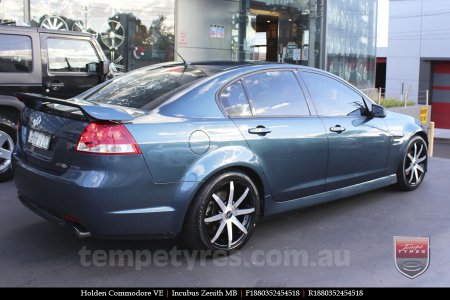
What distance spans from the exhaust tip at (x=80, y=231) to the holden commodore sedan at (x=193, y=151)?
0.04 feet

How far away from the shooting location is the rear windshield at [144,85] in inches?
162

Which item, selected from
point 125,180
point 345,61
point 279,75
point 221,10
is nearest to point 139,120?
point 125,180

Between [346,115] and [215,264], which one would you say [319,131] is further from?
[215,264]

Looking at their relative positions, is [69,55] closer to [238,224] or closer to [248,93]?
[248,93]

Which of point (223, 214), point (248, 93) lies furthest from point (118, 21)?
point (223, 214)

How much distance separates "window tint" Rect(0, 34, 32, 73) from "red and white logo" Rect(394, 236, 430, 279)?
16.3 feet

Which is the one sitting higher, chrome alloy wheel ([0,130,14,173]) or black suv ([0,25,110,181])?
black suv ([0,25,110,181])

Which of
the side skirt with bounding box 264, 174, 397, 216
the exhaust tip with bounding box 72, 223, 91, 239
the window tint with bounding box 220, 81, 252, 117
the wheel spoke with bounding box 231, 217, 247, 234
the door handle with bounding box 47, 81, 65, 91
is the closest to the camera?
the exhaust tip with bounding box 72, 223, 91, 239

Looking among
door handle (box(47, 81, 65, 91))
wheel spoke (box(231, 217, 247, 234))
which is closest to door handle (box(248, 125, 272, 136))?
wheel spoke (box(231, 217, 247, 234))

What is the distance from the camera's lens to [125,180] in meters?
3.48

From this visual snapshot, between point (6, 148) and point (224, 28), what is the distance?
9.40 m

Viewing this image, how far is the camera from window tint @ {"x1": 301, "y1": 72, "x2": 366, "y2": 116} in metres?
4.93

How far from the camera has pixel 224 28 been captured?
47.9 feet

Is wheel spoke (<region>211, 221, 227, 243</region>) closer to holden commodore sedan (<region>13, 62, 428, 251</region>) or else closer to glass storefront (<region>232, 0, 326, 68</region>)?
holden commodore sedan (<region>13, 62, 428, 251</region>)
